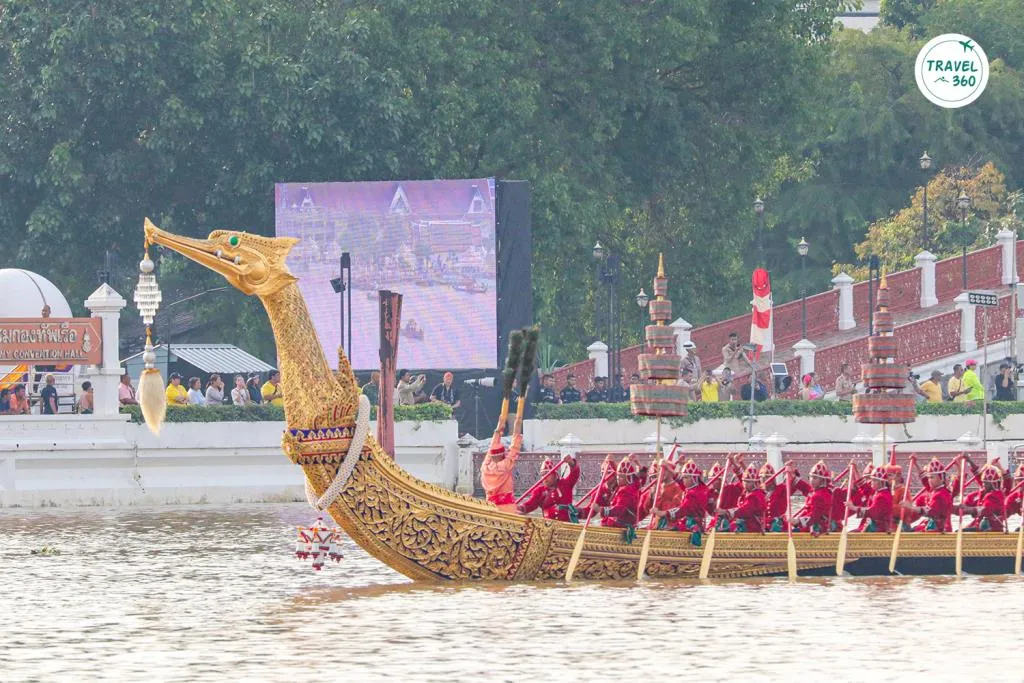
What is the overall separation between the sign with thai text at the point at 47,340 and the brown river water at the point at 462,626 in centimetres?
687

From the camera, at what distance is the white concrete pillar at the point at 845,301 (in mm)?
53250

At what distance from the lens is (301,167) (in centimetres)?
5047

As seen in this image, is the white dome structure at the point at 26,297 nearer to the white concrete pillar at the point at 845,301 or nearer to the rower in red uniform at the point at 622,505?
the white concrete pillar at the point at 845,301

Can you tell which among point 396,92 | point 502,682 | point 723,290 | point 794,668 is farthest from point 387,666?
point 723,290

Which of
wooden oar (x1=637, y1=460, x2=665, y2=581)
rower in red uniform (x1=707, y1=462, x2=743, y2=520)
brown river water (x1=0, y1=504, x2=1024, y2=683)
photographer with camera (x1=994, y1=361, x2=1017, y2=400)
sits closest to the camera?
brown river water (x1=0, y1=504, x2=1024, y2=683)

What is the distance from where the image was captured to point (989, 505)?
28.2 metres

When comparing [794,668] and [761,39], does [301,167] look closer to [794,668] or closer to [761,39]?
[761,39]

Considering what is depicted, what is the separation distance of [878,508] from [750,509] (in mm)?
1504

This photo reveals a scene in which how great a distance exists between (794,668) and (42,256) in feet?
106

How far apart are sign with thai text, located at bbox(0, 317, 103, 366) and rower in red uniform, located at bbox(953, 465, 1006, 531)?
14.9 metres

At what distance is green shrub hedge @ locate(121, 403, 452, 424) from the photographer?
128 ft

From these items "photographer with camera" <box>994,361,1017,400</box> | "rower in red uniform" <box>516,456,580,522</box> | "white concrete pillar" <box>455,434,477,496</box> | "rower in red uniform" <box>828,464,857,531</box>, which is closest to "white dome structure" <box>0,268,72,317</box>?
"white concrete pillar" <box>455,434,477,496</box>

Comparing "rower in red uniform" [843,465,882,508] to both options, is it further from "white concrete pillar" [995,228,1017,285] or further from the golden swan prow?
"white concrete pillar" [995,228,1017,285]

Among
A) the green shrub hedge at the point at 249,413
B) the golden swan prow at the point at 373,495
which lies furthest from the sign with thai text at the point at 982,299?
the golden swan prow at the point at 373,495
